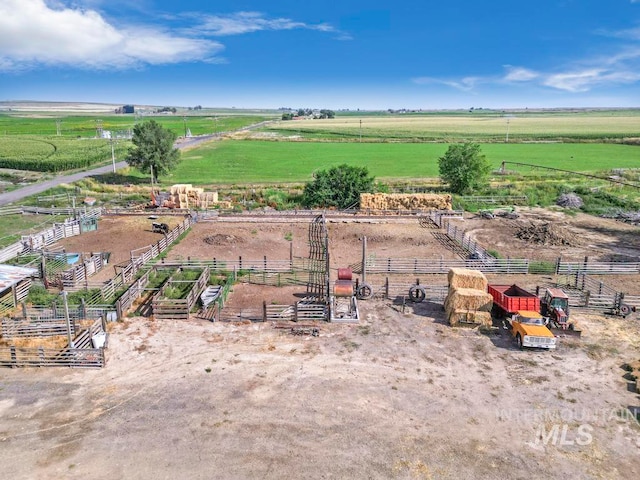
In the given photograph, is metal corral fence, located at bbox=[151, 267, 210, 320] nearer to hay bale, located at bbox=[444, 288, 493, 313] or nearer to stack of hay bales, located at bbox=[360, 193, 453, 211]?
hay bale, located at bbox=[444, 288, 493, 313]

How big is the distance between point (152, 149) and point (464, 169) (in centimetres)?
3930

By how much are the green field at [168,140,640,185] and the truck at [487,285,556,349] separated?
4431cm

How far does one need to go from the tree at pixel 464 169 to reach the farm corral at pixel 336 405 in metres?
34.0

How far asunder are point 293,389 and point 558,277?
2047cm

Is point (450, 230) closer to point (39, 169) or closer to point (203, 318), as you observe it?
point (203, 318)

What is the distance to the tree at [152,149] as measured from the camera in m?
59.7

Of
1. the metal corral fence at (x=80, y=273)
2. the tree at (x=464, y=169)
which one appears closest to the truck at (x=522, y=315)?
the metal corral fence at (x=80, y=273)

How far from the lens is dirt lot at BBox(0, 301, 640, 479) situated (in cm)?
1324

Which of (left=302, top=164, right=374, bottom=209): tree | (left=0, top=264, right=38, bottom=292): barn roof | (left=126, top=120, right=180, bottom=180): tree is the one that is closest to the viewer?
(left=0, top=264, right=38, bottom=292): barn roof

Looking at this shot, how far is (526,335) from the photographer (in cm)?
1967

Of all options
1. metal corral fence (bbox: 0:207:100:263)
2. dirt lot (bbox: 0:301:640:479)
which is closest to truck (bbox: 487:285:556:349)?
dirt lot (bbox: 0:301:640:479)

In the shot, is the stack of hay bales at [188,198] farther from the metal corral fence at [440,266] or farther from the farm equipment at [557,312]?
the farm equipment at [557,312]

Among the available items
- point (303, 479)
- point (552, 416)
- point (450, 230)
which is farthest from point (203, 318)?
point (450, 230)

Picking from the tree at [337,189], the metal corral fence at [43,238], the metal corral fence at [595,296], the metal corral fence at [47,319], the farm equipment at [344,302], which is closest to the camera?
the metal corral fence at [47,319]
